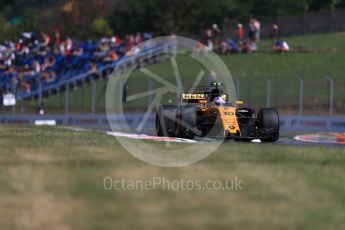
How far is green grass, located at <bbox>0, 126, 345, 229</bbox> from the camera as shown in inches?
312

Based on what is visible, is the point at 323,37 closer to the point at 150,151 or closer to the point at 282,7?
the point at 282,7

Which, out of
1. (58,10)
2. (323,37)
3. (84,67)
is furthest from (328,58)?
(58,10)

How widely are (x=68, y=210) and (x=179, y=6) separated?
64.7 m

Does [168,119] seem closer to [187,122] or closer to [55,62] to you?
[187,122]

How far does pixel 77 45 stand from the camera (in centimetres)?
4538

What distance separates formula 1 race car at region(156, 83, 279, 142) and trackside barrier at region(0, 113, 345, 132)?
9.52 m

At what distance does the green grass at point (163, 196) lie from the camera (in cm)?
792

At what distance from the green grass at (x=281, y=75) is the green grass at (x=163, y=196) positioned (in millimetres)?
23058

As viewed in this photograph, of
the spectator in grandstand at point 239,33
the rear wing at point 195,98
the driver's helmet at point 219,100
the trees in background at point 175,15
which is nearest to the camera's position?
the driver's helmet at point 219,100

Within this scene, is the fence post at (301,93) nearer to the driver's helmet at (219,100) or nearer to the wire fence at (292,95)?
the wire fence at (292,95)

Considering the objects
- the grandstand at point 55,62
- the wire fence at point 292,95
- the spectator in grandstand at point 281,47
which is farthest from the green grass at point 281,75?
the grandstand at point 55,62

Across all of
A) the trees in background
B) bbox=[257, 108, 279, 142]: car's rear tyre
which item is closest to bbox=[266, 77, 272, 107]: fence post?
bbox=[257, 108, 279, 142]: car's rear tyre

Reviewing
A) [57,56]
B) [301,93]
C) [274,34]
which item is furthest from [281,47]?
[57,56]

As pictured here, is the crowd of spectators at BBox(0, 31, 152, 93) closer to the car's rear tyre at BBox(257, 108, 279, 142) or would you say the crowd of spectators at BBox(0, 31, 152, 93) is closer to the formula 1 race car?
the formula 1 race car
